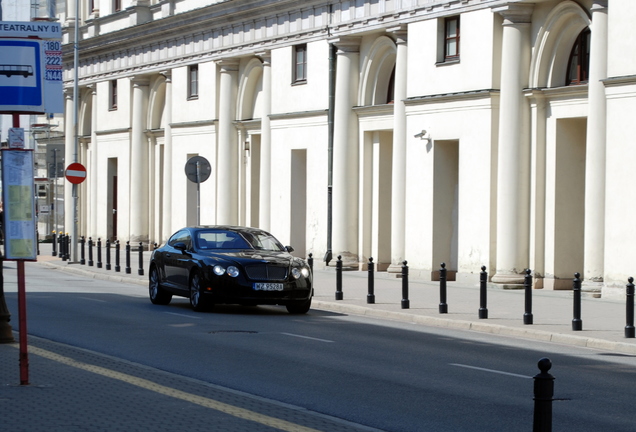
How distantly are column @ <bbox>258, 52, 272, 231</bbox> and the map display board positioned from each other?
25.4m

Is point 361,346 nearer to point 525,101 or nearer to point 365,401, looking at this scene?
point 365,401

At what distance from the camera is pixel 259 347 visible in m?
14.7

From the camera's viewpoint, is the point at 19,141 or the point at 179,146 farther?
the point at 179,146

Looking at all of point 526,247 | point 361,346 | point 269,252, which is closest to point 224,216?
point 526,247

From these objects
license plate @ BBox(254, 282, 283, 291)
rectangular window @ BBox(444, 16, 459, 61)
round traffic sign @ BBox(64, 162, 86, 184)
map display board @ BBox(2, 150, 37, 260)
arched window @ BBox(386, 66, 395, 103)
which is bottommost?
license plate @ BBox(254, 282, 283, 291)

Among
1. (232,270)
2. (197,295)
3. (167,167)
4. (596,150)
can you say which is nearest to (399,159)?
(596,150)

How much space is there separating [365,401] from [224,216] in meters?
27.9

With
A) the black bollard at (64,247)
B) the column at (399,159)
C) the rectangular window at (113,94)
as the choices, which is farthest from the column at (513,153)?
the rectangular window at (113,94)

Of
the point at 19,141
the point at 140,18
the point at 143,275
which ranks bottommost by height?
the point at 143,275

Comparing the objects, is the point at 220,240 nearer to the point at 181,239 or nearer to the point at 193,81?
the point at 181,239

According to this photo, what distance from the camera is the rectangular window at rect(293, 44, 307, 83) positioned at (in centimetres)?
3406

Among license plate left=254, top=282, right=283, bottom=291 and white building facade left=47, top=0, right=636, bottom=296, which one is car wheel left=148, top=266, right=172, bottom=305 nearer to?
license plate left=254, top=282, right=283, bottom=291

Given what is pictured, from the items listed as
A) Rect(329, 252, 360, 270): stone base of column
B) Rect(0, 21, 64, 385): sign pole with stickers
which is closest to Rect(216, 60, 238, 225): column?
Rect(329, 252, 360, 270): stone base of column

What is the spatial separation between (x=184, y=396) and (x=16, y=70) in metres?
3.21
